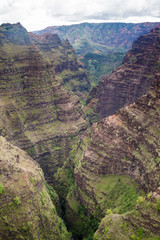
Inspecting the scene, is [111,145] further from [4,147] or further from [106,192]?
[4,147]

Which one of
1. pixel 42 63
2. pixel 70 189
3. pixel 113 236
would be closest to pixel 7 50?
pixel 42 63

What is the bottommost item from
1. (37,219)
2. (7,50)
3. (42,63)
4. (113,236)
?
(37,219)

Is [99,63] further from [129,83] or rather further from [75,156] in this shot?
[75,156]

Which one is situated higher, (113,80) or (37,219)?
(113,80)

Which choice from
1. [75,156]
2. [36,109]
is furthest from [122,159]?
[36,109]

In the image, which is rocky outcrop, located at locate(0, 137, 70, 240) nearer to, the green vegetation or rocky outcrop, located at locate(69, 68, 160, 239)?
rocky outcrop, located at locate(69, 68, 160, 239)

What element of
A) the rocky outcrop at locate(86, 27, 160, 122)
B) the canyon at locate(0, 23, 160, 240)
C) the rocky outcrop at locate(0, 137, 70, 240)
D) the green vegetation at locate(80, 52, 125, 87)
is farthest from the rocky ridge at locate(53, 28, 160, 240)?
the green vegetation at locate(80, 52, 125, 87)
